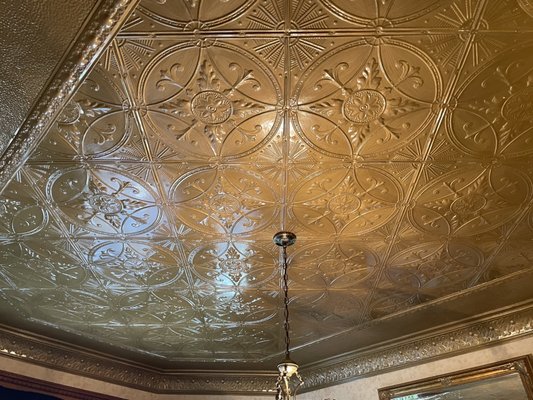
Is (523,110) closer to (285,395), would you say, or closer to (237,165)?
(237,165)

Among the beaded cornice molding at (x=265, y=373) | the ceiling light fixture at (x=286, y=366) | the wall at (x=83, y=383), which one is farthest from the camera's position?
the wall at (x=83, y=383)

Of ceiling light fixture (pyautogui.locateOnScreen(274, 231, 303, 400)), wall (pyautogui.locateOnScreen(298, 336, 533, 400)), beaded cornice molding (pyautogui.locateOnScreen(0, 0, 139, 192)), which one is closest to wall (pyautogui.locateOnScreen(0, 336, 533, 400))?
wall (pyautogui.locateOnScreen(298, 336, 533, 400))

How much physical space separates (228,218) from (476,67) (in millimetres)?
1612

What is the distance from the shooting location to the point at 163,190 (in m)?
2.41

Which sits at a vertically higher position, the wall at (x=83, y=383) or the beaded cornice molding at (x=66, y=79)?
the beaded cornice molding at (x=66, y=79)

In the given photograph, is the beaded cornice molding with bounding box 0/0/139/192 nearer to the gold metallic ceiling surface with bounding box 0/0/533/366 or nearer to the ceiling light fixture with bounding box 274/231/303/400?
the gold metallic ceiling surface with bounding box 0/0/533/366

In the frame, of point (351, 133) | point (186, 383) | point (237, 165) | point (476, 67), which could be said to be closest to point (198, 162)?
point (237, 165)

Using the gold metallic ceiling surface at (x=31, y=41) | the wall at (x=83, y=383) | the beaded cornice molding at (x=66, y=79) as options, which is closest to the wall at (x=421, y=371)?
the wall at (x=83, y=383)

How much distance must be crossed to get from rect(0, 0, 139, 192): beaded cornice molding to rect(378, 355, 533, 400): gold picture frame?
398 centimetres

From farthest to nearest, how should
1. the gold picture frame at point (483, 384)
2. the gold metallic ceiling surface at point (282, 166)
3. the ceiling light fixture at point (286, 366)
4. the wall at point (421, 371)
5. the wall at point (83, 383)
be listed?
the wall at point (83, 383)
the wall at point (421, 371)
the gold picture frame at point (483, 384)
the ceiling light fixture at point (286, 366)
the gold metallic ceiling surface at point (282, 166)

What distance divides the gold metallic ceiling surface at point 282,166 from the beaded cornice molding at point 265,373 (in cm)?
71

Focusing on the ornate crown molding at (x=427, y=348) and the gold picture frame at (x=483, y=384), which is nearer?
the gold picture frame at (x=483, y=384)

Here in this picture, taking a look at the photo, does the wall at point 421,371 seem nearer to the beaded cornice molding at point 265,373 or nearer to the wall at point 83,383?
the beaded cornice molding at point 265,373

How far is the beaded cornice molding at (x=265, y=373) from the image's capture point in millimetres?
3797
